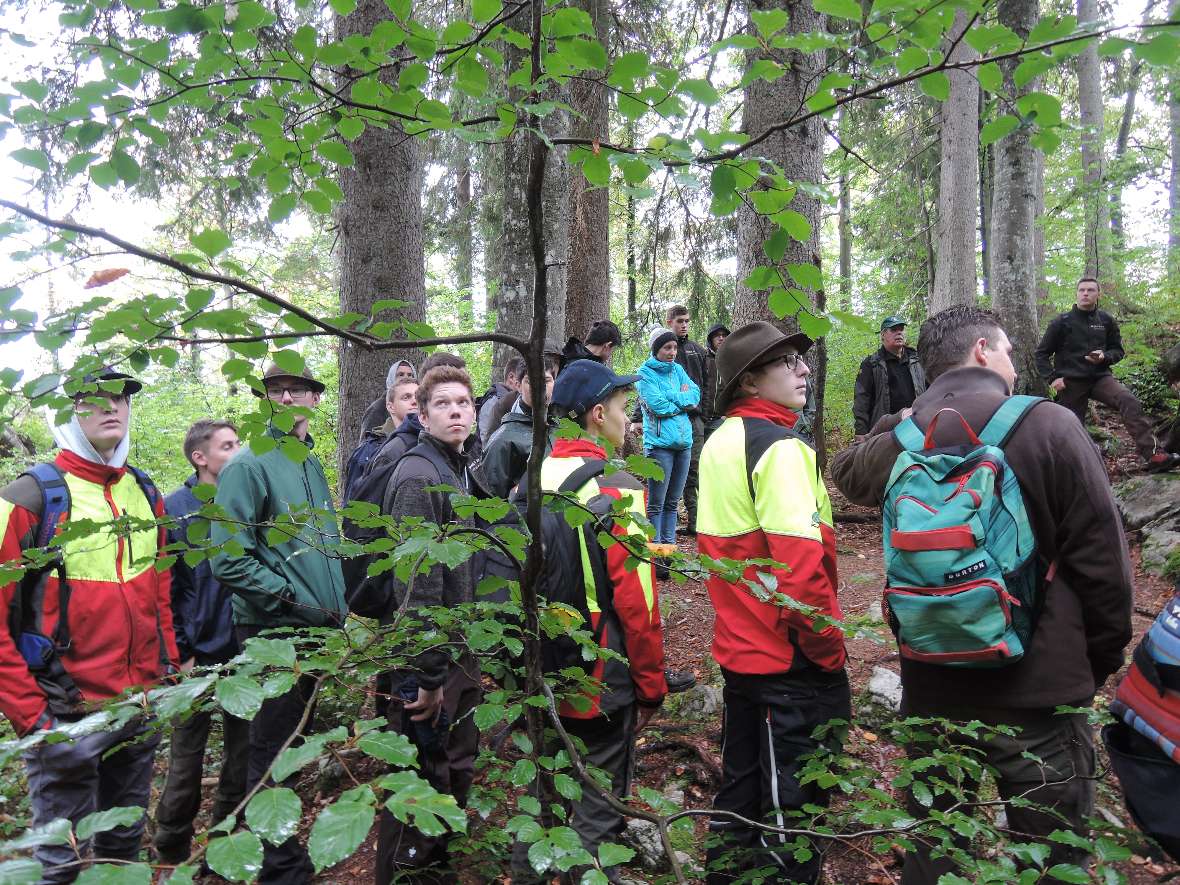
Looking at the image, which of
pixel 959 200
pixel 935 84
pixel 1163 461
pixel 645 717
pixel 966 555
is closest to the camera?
pixel 935 84

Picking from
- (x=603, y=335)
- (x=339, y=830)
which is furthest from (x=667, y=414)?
(x=339, y=830)

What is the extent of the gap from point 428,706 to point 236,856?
2178mm

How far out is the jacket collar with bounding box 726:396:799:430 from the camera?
110 inches

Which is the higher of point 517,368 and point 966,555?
point 517,368

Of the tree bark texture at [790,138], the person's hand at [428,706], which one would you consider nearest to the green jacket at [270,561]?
the person's hand at [428,706]

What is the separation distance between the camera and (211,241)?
1.21m

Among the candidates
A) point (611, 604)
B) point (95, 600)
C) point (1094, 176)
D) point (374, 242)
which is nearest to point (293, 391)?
point (95, 600)

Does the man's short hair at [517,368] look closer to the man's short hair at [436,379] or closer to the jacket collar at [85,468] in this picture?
the man's short hair at [436,379]

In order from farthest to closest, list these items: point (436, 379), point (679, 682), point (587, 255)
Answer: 1. point (587, 255)
2. point (679, 682)
3. point (436, 379)

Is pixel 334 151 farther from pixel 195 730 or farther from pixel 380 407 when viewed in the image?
pixel 380 407

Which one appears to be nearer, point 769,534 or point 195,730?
point 769,534

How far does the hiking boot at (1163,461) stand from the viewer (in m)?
7.58

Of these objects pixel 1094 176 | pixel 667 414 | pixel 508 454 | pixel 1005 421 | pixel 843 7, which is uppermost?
pixel 1094 176

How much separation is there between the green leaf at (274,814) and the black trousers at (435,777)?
198 cm
